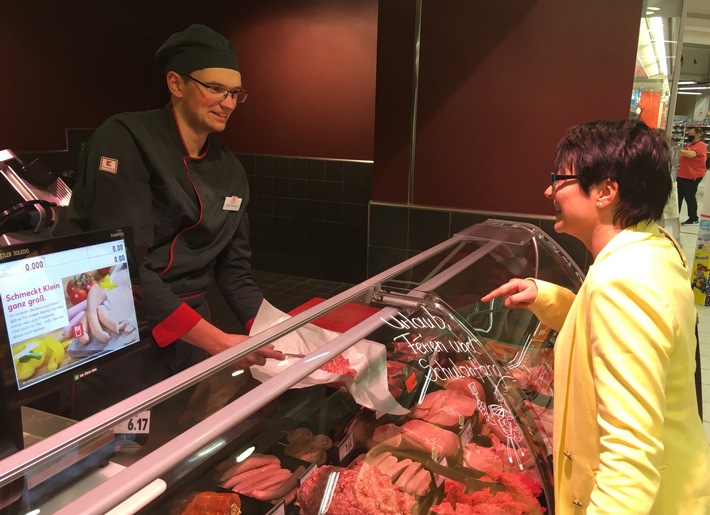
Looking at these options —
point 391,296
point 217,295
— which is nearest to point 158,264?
point 391,296

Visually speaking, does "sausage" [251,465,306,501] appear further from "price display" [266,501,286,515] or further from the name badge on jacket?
the name badge on jacket

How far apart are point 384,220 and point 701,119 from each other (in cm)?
1680

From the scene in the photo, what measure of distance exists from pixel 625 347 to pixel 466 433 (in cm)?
67

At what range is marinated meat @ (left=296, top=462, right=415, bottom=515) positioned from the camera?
125cm

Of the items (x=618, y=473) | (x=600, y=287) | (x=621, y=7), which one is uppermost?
(x=621, y=7)

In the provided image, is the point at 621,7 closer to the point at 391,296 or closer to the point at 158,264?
the point at 391,296

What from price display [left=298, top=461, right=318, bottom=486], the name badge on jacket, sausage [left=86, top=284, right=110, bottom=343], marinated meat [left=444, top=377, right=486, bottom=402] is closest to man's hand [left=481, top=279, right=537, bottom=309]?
marinated meat [left=444, top=377, right=486, bottom=402]

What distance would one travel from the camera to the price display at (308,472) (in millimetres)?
1261

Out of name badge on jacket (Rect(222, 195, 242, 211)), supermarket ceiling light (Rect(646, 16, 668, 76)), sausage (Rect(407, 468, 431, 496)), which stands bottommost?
sausage (Rect(407, 468, 431, 496))

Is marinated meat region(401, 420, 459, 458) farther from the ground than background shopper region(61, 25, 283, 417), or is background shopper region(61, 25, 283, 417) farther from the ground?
background shopper region(61, 25, 283, 417)

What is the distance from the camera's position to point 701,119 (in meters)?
16.5

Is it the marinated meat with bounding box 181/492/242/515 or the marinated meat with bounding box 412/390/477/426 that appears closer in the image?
the marinated meat with bounding box 181/492/242/515

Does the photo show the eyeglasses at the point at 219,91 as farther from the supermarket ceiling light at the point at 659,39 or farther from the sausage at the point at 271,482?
the supermarket ceiling light at the point at 659,39

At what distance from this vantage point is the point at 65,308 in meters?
1.15
